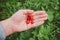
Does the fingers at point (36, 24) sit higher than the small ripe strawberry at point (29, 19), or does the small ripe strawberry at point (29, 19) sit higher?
the small ripe strawberry at point (29, 19)

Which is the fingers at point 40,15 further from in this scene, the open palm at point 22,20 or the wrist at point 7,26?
the wrist at point 7,26

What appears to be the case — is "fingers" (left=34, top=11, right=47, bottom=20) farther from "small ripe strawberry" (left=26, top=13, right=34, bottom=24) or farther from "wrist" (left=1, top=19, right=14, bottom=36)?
"wrist" (left=1, top=19, right=14, bottom=36)

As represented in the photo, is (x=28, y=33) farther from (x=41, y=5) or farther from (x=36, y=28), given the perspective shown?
(x=41, y=5)

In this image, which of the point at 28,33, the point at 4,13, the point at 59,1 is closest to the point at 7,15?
the point at 4,13

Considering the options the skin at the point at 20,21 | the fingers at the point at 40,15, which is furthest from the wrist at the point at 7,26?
the fingers at the point at 40,15

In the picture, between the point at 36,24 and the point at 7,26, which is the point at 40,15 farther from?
the point at 7,26

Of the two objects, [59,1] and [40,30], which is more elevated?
[59,1]
